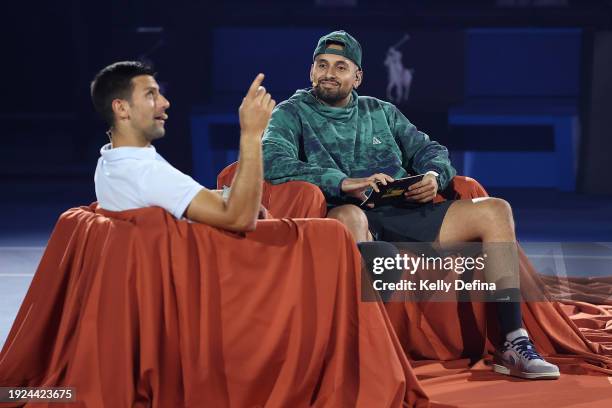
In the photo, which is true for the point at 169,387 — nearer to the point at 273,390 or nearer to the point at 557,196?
the point at 273,390

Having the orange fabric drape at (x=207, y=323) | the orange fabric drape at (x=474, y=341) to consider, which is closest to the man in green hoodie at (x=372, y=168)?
the orange fabric drape at (x=474, y=341)

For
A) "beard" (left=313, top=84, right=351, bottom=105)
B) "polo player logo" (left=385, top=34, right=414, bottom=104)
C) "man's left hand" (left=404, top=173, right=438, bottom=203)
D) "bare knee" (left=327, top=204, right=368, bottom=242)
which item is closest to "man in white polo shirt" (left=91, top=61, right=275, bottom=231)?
"bare knee" (left=327, top=204, right=368, bottom=242)

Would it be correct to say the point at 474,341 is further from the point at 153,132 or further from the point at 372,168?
the point at 153,132

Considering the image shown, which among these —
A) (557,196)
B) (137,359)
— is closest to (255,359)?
(137,359)

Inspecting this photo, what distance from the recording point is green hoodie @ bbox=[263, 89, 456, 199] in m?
4.43

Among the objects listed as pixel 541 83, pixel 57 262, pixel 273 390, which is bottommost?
pixel 273 390

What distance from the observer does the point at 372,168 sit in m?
4.51

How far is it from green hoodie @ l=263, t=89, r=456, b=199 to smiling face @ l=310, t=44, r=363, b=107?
7 centimetres

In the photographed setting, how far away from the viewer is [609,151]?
33.1ft

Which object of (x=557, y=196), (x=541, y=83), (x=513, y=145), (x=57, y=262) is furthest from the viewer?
(x=541, y=83)

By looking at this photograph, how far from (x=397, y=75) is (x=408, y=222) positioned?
7.16 m

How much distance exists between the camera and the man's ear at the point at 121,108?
329cm

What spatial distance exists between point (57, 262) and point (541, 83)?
8976mm

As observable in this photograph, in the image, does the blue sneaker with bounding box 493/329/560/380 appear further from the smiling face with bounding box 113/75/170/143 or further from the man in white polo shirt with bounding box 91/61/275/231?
the smiling face with bounding box 113/75/170/143
